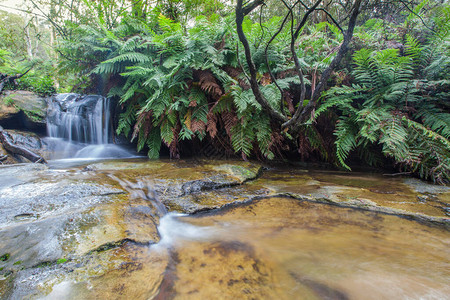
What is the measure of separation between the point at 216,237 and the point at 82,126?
5213mm

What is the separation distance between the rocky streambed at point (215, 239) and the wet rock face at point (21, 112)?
3254mm

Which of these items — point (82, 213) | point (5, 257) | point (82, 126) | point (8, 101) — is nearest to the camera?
point (5, 257)

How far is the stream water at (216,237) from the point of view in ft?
3.34

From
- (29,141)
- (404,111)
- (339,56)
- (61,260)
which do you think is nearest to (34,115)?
(29,141)

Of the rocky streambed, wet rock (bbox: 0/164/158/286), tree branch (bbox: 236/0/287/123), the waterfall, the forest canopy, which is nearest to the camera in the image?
the rocky streambed

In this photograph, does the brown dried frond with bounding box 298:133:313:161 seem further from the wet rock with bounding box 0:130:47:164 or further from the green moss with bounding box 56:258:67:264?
the wet rock with bounding box 0:130:47:164

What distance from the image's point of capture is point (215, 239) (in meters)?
1.54

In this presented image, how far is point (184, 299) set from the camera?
97 cm

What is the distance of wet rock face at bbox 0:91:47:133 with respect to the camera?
4570mm

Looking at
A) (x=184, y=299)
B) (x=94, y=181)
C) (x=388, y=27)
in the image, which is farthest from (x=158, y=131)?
(x=388, y=27)

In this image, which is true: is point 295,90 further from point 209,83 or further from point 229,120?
point 209,83

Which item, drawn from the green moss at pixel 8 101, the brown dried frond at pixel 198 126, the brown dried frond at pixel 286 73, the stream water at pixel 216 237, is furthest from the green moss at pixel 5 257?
the green moss at pixel 8 101

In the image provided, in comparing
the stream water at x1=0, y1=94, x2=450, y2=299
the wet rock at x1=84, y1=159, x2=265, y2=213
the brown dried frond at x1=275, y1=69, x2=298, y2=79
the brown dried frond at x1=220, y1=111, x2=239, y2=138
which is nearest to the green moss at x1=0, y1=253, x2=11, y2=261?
the stream water at x1=0, y1=94, x2=450, y2=299

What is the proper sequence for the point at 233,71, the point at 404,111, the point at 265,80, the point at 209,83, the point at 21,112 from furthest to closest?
the point at 21,112
the point at 233,71
the point at 265,80
the point at 209,83
the point at 404,111
